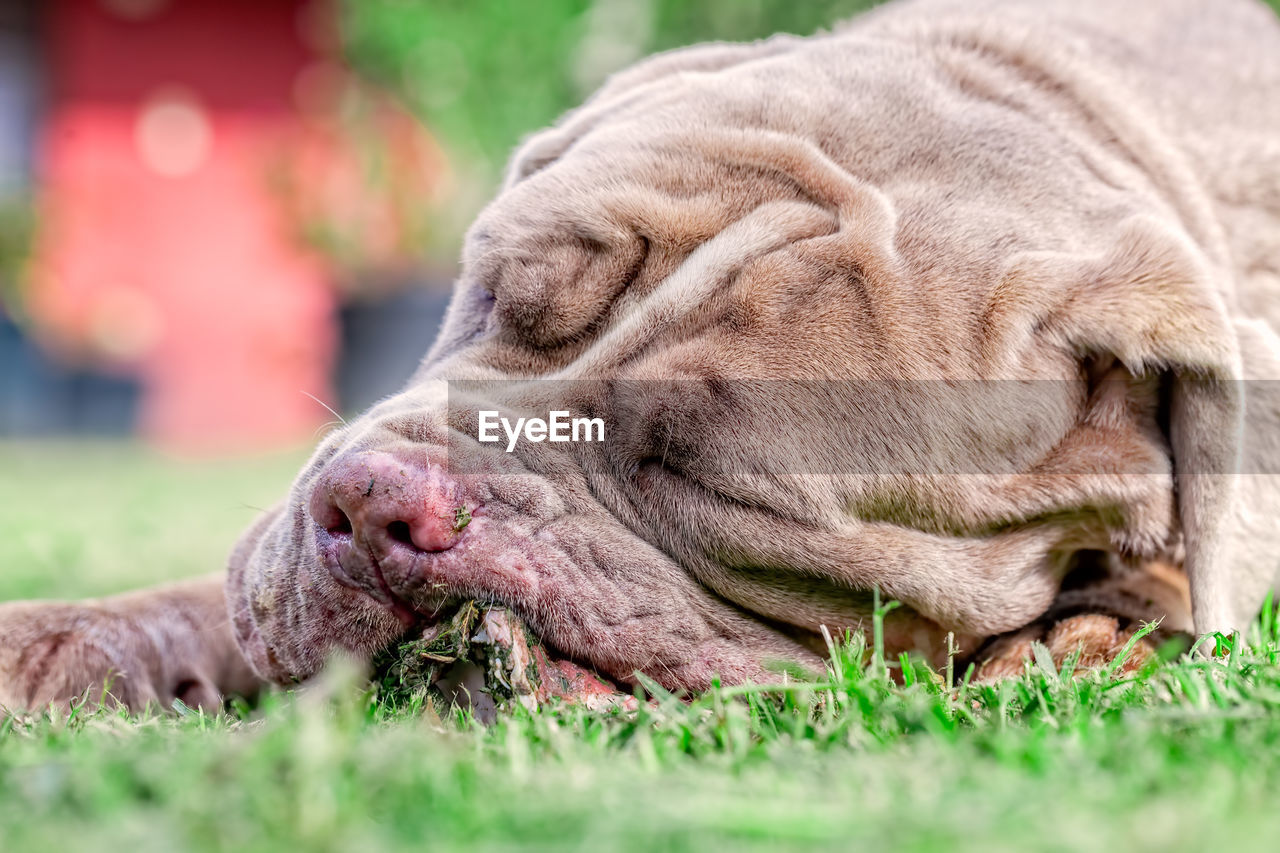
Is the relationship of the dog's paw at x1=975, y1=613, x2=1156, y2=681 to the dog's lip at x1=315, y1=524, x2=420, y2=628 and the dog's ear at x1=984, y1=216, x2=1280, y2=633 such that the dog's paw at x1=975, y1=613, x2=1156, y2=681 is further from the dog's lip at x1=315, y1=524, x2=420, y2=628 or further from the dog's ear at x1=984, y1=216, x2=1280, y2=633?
the dog's lip at x1=315, y1=524, x2=420, y2=628

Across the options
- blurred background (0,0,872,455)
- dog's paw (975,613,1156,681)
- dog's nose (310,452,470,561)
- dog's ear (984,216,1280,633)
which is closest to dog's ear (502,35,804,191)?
dog's ear (984,216,1280,633)

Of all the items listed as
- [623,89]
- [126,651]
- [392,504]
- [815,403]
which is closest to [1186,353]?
[815,403]

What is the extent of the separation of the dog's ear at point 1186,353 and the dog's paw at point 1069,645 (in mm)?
137

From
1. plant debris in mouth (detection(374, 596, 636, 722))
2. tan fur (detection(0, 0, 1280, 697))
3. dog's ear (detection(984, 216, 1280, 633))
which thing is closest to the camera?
plant debris in mouth (detection(374, 596, 636, 722))

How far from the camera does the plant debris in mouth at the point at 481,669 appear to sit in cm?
202

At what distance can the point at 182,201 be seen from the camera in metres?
14.3

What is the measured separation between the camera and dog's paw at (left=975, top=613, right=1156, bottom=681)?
2311 mm

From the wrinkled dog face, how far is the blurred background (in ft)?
31.2

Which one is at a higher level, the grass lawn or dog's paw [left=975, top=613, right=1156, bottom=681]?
the grass lawn

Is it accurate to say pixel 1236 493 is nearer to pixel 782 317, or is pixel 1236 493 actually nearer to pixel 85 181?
pixel 782 317

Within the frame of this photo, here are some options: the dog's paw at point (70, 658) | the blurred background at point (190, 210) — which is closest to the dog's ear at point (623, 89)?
the dog's paw at point (70, 658)

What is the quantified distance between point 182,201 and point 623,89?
40.0 ft
